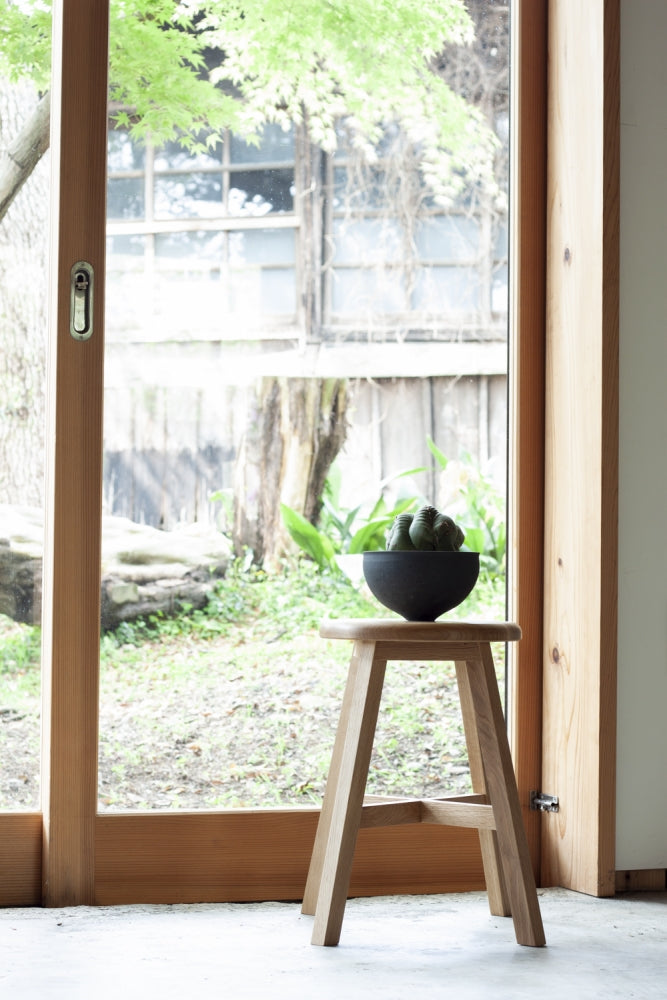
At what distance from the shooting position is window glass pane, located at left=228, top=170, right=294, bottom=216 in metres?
2.05

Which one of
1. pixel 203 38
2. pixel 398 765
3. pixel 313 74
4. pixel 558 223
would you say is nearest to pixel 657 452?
pixel 558 223

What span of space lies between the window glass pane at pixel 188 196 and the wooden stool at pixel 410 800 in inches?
32.6

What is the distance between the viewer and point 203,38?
204 cm

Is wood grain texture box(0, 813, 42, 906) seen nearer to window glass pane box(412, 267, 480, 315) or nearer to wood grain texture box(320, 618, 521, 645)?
wood grain texture box(320, 618, 521, 645)

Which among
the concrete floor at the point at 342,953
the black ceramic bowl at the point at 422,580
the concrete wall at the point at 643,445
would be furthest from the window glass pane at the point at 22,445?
the concrete wall at the point at 643,445

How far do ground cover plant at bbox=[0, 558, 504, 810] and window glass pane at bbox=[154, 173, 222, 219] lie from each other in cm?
66

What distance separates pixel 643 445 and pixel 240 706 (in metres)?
0.89

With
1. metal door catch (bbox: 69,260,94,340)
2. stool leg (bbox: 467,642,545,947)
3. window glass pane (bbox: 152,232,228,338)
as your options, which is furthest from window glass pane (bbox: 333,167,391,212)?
stool leg (bbox: 467,642,545,947)

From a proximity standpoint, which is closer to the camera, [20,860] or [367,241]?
[20,860]

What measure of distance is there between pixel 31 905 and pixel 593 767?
1008mm

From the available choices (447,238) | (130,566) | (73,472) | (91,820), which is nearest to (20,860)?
(91,820)

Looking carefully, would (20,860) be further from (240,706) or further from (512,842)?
(512,842)

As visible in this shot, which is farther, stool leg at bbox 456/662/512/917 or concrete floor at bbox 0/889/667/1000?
stool leg at bbox 456/662/512/917

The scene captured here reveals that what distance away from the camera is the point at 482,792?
6.00ft
